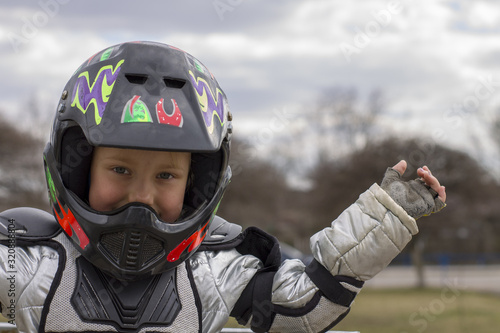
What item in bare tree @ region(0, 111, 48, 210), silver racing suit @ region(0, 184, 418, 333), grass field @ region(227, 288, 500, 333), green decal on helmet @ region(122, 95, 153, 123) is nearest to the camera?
green decal on helmet @ region(122, 95, 153, 123)

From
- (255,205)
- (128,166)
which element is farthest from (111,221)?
(255,205)

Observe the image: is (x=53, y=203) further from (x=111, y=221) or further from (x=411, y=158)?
(x=411, y=158)

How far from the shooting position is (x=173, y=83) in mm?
2600

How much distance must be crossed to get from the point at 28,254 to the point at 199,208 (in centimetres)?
71

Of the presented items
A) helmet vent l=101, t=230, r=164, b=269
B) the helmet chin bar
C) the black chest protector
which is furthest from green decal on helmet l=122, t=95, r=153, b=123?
the black chest protector

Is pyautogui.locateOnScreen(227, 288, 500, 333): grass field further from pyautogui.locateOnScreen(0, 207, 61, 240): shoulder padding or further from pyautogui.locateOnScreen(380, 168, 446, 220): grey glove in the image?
pyautogui.locateOnScreen(380, 168, 446, 220): grey glove

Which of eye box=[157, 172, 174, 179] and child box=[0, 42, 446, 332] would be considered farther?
eye box=[157, 172, 174, 179]

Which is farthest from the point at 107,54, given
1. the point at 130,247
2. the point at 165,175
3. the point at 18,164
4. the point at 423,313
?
the point at 18,164

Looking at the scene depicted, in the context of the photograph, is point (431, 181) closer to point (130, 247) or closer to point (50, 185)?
point (130, 247)

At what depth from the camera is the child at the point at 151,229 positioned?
247 cm

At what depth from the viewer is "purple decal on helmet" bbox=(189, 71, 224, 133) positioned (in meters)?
2.58

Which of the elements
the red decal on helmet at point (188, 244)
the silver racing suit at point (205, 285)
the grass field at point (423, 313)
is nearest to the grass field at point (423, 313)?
the grass field at point (423, 313)

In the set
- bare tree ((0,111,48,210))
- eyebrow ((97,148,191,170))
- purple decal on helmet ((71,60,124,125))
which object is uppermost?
purple decal on helmet ((71,60,124,125))

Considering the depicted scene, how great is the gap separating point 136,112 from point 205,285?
78 centimetres
